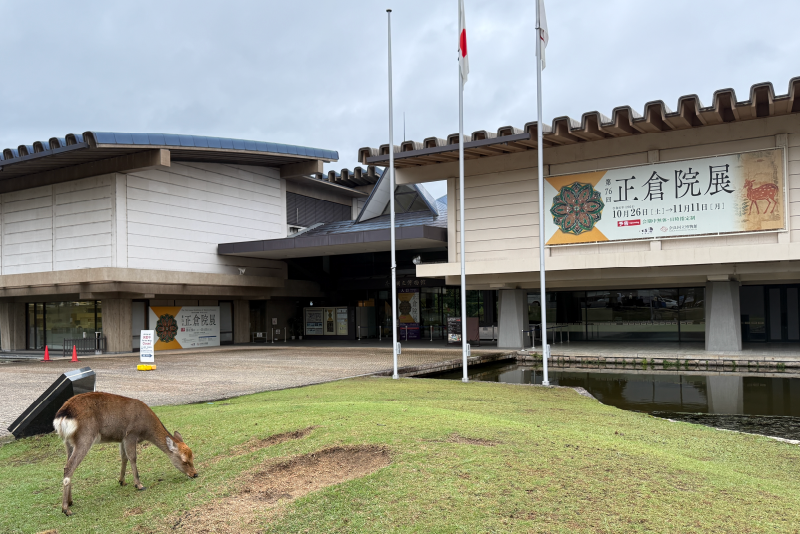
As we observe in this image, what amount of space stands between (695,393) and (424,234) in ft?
41.2

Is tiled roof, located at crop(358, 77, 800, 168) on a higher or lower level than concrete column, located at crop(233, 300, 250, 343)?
higher

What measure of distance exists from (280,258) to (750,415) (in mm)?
25503

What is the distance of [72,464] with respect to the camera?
5.27 m

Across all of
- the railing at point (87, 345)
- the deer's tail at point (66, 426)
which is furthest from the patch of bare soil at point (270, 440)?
the railing at point (87, 345)

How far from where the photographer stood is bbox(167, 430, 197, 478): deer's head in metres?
5.95

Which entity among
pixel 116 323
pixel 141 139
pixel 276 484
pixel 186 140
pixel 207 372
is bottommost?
pixel 207 372

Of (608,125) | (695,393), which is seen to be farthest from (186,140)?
(695,393)

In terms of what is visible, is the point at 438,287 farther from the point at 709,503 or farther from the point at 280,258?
the point at 709,503

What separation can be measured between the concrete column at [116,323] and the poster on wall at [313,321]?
11.0m

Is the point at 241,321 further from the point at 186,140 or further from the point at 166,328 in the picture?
the point at 186,140

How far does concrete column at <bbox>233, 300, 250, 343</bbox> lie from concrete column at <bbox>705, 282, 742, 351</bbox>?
22375 mm

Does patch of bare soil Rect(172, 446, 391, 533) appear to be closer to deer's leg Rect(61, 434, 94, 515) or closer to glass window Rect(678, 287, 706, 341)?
deer's leg Rect(61, 434, 94, 515)

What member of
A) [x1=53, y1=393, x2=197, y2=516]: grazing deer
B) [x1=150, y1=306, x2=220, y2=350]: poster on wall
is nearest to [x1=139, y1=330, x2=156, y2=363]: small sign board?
[x1=150, y1=306, x2=220, y2=350]: poster on wall

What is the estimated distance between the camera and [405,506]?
500 cm
